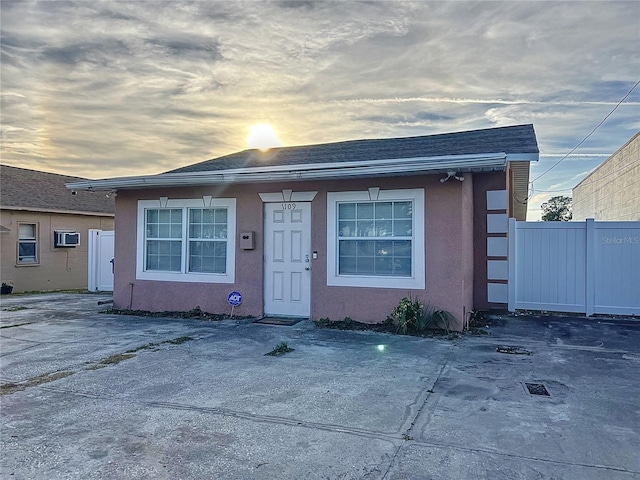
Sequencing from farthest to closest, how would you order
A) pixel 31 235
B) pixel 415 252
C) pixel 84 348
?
pixel 31 235 → pixel 415 252 → pixel 84 348

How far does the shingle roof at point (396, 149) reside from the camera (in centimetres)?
859

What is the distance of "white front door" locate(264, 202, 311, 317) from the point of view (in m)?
8.16

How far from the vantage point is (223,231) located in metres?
8.83

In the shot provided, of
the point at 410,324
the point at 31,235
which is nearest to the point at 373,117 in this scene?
the point at 410,324

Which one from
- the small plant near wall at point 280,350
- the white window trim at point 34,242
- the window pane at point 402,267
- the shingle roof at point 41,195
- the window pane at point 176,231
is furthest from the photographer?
the shingle roof at point 41,195

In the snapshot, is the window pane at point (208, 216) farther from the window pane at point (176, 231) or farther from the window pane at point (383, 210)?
the window pane at point (383, 210)

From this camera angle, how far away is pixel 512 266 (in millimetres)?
8938

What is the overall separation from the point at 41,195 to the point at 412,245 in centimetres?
1461

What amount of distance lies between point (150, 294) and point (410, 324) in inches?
216

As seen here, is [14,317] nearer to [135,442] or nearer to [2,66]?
[2,66]

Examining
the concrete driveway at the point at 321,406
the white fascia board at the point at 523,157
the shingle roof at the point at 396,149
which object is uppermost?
the shingle roof at the point at 396,149

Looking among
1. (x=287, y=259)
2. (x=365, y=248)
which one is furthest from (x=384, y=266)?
(x=287, y=259)

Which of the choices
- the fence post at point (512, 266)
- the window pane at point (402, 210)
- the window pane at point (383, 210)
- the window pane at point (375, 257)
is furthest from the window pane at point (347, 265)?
the fence post at point (512, 266)

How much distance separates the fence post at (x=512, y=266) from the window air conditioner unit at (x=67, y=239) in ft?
48.0
